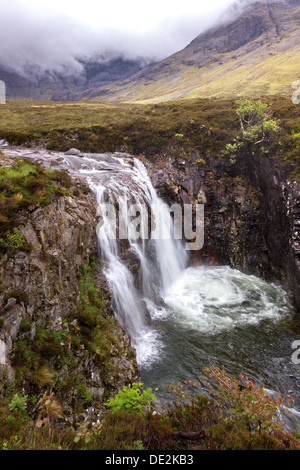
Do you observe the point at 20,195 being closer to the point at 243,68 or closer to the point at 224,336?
the point at 224,336

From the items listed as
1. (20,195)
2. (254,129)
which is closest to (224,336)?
(20,195)

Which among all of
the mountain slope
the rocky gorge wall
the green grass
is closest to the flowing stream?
the rocky gorge wall

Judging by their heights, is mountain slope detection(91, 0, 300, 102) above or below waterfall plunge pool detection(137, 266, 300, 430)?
above

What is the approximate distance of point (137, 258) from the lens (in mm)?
14727

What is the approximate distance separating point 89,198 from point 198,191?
11.5m

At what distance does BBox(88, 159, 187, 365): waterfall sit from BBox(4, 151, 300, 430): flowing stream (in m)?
0.05

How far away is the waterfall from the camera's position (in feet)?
39.3

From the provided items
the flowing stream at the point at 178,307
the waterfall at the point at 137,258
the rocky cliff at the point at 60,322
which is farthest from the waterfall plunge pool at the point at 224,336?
the rocky cliff at the point at 60,322

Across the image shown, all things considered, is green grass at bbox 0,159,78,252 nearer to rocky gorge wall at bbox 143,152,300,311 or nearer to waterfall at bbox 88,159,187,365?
waterfall at bbox 88,159,187,365

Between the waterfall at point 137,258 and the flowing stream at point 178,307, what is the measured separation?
0.05m

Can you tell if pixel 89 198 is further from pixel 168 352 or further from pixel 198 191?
pixel 198 191

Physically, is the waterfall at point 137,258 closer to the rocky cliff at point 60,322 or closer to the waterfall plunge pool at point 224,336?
the waterfall plunge pool at point 224,336

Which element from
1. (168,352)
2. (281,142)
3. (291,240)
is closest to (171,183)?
(281,142)

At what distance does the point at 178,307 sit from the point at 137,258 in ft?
13.5
